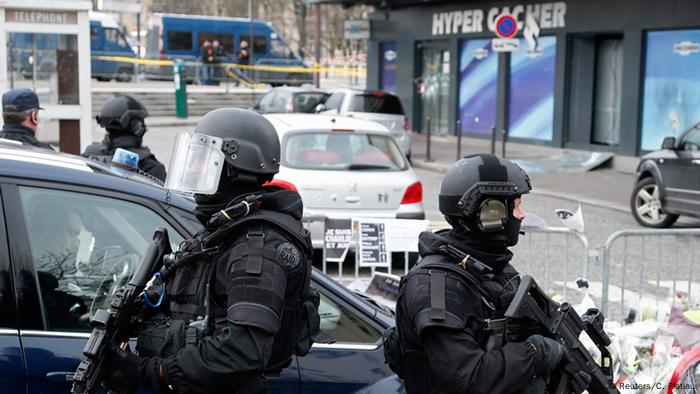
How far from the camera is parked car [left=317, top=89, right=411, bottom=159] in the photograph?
61.8 ft

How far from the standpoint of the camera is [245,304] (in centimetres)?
254

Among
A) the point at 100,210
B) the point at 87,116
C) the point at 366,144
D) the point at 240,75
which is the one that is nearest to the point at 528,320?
the point at 100,210

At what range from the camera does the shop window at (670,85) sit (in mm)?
16578

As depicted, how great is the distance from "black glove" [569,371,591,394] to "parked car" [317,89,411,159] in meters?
16.0

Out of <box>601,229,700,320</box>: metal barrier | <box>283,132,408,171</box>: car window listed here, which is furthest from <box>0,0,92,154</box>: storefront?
<box>601,229,700,320</box>: metal barrier

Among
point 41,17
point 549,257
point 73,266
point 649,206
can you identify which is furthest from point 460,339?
point 41,17

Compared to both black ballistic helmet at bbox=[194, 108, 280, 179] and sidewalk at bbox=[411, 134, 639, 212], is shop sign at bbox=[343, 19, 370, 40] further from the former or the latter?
black ballistic helmet at bbox=[194, 108, 280, 179]

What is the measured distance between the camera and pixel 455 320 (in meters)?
2.64

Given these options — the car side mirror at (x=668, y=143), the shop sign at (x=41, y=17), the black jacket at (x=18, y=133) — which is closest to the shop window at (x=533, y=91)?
the car side mirror at (x=668, y=143)

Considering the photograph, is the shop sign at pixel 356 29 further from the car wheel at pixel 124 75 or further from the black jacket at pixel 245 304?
the black jacket at pixel 245 304

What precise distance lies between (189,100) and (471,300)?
30208mm

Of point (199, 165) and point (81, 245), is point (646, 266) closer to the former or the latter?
point (81, 245)

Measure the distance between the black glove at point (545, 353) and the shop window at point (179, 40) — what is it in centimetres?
3847

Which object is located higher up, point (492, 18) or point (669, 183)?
point (492, 18)
